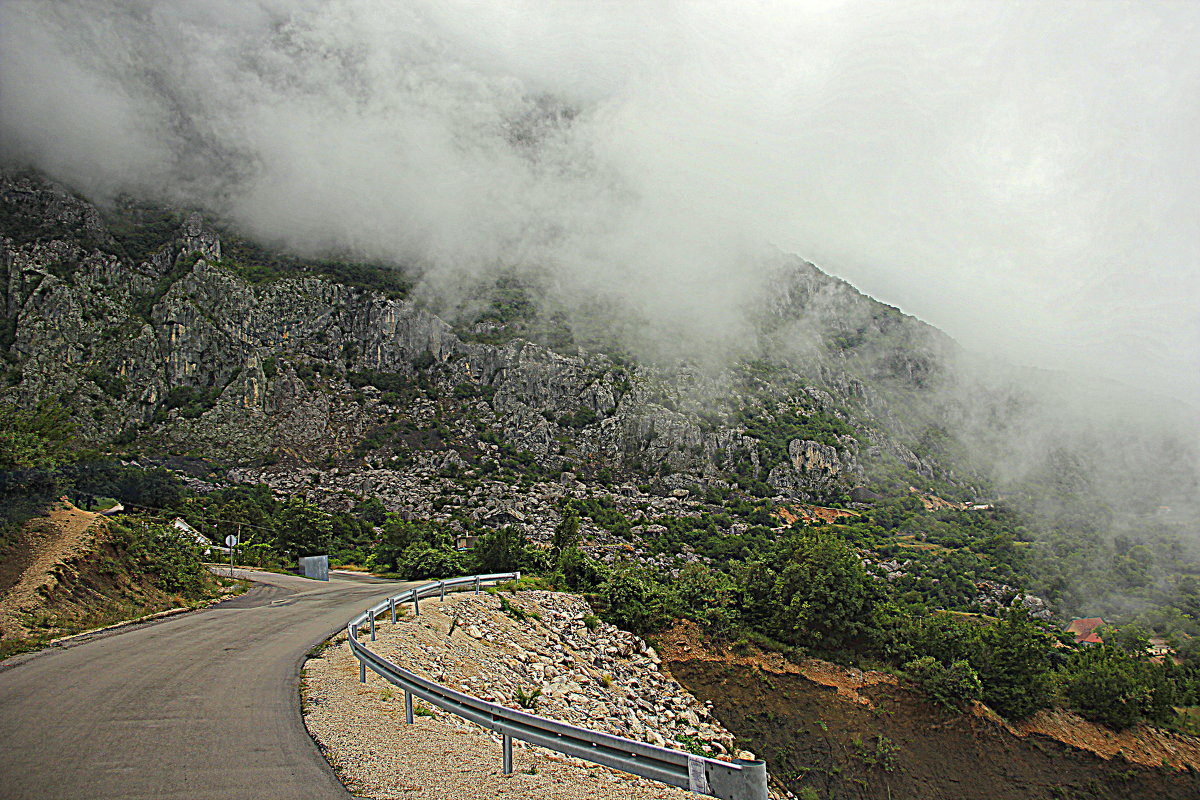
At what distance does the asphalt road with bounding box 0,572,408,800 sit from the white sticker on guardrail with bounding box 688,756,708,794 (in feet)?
11.9

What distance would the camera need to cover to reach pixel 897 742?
77.6 feet

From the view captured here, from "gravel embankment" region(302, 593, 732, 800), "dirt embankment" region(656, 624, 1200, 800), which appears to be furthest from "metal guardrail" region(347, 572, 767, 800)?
"dirt embankment" region(656, 624, 1200, 800)

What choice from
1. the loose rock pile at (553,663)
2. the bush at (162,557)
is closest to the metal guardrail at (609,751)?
the loose rock pile at (553,663)

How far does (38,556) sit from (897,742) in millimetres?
30519

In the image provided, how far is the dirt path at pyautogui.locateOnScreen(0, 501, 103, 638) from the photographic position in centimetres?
1395

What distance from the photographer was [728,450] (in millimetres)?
100812

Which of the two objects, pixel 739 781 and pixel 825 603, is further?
pixel 825 603

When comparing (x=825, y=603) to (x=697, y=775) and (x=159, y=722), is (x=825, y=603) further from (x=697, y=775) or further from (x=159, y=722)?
(x=159, y=722)

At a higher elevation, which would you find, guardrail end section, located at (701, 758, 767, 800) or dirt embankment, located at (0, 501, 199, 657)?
dirt embankment, located at (0, 501, 199, 657)

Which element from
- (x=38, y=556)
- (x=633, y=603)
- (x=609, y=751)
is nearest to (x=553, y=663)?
(x=633, y=603)

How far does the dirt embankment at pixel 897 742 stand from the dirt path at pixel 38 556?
2197 cm

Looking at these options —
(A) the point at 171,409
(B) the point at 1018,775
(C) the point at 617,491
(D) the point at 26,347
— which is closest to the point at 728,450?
(C) the point at 617,491

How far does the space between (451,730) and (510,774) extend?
1.95 m

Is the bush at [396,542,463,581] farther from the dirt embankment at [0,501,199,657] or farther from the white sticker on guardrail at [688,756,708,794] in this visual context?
the white sticker on guardrail at [688,756,708,794]
